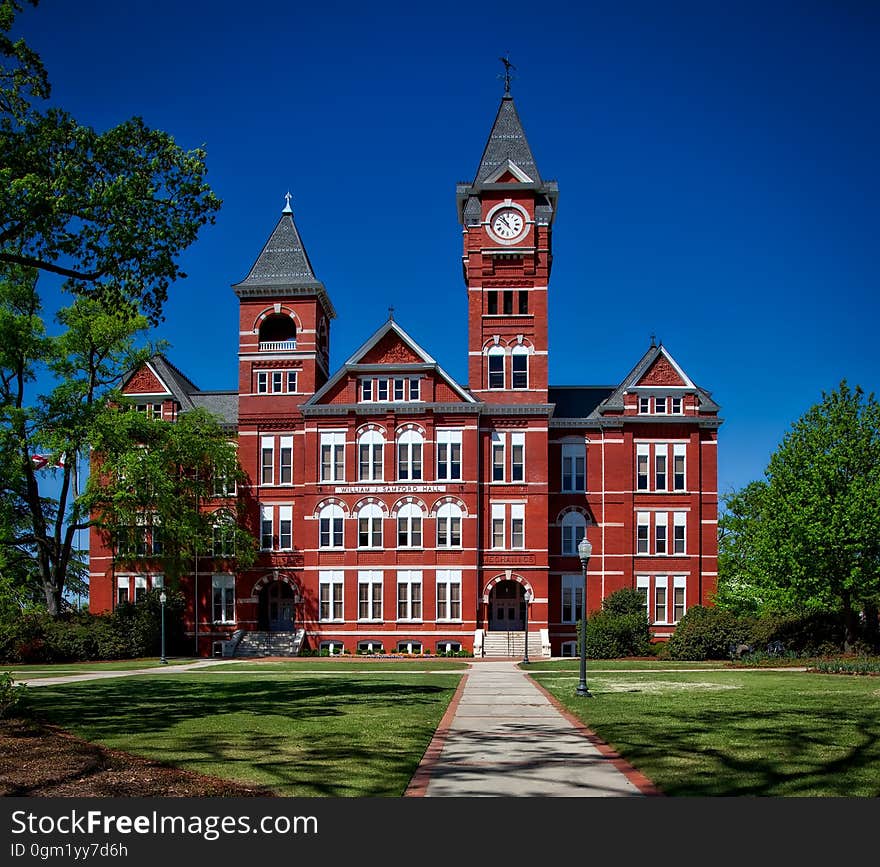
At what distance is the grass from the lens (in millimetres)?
12641

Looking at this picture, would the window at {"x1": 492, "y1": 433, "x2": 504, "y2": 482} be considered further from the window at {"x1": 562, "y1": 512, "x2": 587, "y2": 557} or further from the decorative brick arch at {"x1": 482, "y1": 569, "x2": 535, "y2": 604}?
the decorative brick arch at {"x1": 482, "y1": 569, "x2": 535, "y2": 604}

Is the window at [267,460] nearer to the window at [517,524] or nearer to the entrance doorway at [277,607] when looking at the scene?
the entrance doorway at [277,607]

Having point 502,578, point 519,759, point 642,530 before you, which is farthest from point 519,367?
point 519,759

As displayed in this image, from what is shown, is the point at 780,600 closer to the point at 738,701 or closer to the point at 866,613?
the point at 866,613

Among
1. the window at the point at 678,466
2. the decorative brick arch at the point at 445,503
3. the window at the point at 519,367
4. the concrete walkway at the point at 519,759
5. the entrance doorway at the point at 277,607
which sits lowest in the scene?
the entrance doorway at the point at 277,607

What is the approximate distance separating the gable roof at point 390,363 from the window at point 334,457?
199 cm

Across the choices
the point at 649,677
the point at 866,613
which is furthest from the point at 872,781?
the point at 866,613

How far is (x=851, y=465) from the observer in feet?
135

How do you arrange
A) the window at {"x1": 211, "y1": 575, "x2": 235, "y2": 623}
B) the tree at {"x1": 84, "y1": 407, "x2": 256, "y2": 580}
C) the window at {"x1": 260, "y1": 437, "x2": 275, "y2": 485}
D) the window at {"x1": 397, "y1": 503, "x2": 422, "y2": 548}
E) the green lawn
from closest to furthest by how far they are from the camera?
the green lawn < the tree at {"x1": 84, "y1": 407, "x2": 256, "y2": 580} < the window at {"x1": 397, "y1": 503, "x2": 422, "y2": 548} < the window at {"x1": 211, "y1": 575, "x2": 235, "y2": 623} < the window at {"x1": 260, "y1": 437, "x2": 275, "y2": 485}

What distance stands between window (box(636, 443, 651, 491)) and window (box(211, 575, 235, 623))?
900 inches

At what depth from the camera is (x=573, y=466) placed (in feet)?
184

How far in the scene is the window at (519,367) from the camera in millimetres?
54438

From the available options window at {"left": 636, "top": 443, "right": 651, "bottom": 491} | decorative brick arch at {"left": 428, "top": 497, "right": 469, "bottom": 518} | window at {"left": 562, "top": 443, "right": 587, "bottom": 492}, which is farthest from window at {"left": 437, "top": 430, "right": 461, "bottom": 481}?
window at {"left": 636, "top": 443, "right": 651, "bottom": 491}

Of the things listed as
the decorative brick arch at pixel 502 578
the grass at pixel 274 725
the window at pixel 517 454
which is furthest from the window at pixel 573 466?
the grass at pixel 274 725
